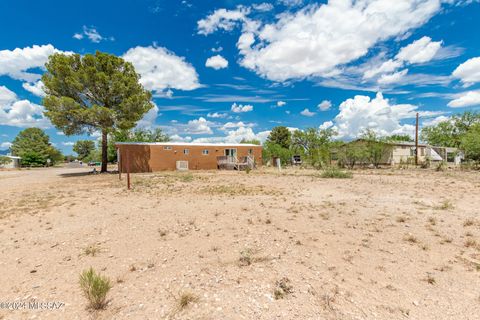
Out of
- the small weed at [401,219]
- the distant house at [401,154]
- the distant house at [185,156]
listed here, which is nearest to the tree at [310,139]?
the distant house at [401,154]

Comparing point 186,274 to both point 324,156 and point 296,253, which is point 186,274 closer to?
point 296,253

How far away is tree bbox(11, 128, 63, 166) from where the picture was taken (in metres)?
43.2

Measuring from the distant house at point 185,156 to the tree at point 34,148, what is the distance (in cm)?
3059

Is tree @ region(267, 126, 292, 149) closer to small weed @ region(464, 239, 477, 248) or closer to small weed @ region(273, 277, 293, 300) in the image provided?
small weed @ region(464, 239, 477, 248)

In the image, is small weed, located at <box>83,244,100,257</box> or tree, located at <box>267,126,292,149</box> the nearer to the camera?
small weed, located at <box>83,244,100,257</box>

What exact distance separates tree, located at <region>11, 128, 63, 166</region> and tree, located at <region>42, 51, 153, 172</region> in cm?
3087

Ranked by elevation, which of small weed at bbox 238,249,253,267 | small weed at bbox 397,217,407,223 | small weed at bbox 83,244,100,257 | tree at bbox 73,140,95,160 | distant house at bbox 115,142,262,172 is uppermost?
tree at bbox 73,140,95,160

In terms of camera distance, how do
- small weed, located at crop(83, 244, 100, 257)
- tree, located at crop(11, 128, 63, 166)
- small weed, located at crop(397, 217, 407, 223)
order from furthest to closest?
tree, located at crop(11, 128, 63, 166) < small weed, located at crop(397, 217, 407, 223) < small weed, located at crop(83, 244, 100, 257)

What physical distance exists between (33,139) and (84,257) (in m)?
63.4

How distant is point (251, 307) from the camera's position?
275cm

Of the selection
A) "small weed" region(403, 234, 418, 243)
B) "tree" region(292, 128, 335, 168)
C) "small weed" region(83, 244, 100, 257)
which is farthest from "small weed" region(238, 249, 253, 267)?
"tree" region(292, 128, 335, 168)

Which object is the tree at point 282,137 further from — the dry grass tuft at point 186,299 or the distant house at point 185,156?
the dry grass tuft at point 186,299

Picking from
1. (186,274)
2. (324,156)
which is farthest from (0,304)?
(324,156)

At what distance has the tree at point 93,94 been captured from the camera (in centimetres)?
1988
